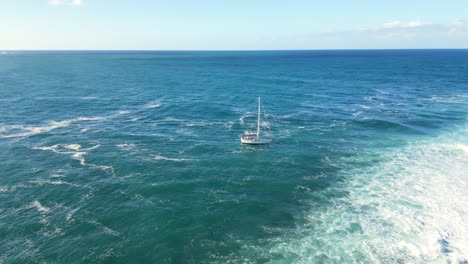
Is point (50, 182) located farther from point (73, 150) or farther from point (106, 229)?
point (106, 229)

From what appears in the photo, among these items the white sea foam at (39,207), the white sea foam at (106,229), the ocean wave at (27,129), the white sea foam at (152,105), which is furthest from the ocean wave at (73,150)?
the white sea foam at (152,105)

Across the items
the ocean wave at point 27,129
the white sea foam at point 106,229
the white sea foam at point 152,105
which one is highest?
the white sea foam at point 152,105

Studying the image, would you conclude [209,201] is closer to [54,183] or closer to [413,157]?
[54,183]

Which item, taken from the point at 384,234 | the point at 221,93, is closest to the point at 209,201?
the point at 384,234

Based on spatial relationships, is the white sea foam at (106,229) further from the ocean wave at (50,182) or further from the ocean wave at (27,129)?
the ocean wave at (27,129)

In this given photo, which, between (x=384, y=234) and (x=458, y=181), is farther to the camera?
(x=458, y=181)

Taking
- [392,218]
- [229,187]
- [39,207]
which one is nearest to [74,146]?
[39,207]
